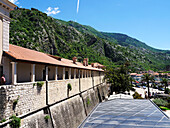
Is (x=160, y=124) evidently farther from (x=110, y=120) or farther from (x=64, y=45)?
(x=64, y=45)

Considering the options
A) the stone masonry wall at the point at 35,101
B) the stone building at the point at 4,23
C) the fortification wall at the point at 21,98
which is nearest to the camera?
the fortification wall at the point at 21,98

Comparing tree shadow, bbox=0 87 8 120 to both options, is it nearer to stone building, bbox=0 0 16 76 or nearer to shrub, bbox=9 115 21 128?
shrub, bbox=9 115 21 128

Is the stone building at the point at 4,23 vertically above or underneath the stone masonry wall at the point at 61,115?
above

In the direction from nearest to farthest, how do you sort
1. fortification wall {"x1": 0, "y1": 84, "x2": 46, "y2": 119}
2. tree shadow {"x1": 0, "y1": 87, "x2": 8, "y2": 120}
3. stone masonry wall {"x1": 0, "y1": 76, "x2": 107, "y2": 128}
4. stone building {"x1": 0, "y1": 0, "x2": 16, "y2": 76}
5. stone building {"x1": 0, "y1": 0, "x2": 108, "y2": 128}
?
tree shadow {"x1": 0, "y1": 87, "x2": 8, "y2": 120} < fortification wall {"x1": 0, "y1": 84, "x2": 46, "y2": 119} < stone masonry wall {"x1": 0, "y1": 76, "x2": 107, "y2": 128} < stone building {"x1": 0, "y1": 0, "x2": 108, "y2": 128} < stone building {"x1": 0, "y1": 0, "x2": 16, "y2": 76}

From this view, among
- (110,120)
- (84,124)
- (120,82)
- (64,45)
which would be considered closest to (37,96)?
(84,124)

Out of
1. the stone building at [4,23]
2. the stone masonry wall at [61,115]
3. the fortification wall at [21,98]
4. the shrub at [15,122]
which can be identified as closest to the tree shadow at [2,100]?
the fortification wall at [21,98]

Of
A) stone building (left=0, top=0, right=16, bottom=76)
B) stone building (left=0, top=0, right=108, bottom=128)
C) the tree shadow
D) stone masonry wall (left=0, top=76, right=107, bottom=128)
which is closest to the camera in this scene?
the tree shadow

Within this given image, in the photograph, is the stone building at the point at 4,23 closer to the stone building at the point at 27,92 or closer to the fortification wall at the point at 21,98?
the stone building at the point at 27,92

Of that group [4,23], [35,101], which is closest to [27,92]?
[35,101]

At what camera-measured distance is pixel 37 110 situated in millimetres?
12680

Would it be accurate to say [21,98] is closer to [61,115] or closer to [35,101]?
[35,101]

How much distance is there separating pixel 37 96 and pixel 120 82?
128 feet

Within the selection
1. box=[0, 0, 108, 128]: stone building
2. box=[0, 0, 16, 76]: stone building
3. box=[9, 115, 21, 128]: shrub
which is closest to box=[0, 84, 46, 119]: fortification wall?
box=[0, 0, 108, 128]: stone building

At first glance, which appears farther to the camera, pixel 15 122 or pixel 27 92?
pixel 27 92
